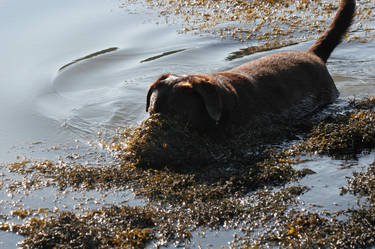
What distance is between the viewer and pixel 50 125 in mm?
7199

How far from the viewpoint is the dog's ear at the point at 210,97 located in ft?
17.8

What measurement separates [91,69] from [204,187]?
560cm

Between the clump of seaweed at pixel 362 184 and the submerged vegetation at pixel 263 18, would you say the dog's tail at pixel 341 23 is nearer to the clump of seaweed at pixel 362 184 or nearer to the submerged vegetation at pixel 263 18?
the submerged vegetation at pixel 263 18

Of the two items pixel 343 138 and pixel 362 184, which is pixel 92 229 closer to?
pixel 362 184

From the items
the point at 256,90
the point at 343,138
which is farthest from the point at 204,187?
the point at 256,90

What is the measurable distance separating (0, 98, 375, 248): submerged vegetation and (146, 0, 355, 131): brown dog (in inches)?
8.6

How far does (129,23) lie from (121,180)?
24.5 ft

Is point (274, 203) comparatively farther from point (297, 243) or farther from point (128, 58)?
point (128, 58)

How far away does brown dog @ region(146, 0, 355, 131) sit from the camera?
18.1ft

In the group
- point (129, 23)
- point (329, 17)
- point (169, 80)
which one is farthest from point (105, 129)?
point (329, 17)

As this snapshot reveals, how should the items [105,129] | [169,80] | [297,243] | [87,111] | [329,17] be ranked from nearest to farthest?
[297,243] < [169,80] < [105,129] < [87,111] < [329,17]

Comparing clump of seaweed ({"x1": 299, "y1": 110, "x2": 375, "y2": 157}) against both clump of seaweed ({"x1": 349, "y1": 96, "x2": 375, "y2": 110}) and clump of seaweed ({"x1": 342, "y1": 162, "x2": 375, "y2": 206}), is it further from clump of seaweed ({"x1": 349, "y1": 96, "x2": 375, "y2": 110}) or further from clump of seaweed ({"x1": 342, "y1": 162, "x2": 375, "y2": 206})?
clump of seaweed ({"x1": 349, "y1": 96, "x2": 375, "y2": 110})

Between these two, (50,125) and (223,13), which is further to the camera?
(223,13)

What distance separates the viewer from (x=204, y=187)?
4.70 meters
